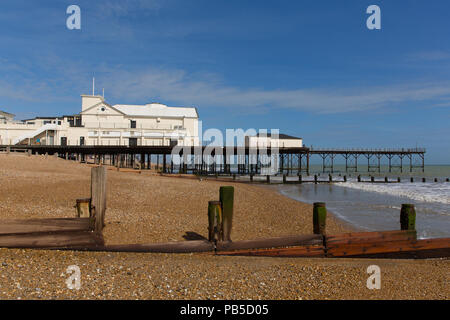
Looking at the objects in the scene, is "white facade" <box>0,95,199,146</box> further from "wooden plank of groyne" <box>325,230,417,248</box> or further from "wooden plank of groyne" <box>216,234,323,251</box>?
"wooden plank of groyne" <box>325,230,417,248</box>

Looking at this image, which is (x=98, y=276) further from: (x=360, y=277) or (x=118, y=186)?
(x=118, y=186)

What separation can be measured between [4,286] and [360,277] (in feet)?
18.1

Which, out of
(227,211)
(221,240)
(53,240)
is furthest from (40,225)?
(227,211)

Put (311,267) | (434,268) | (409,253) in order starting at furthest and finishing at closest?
(409,253)
(434,268)
(311,267)

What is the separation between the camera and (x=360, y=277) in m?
5.40

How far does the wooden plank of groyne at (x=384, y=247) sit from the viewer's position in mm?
7051

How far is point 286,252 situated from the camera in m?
6.79

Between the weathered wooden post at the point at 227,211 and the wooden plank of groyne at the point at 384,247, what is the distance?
234 centimetres

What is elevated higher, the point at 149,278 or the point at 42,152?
the point at 42,152

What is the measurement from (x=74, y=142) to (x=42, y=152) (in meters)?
4.94

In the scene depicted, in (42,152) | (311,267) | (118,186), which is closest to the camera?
(311,267)

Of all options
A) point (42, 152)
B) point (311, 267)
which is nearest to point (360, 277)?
point (311, 267)
